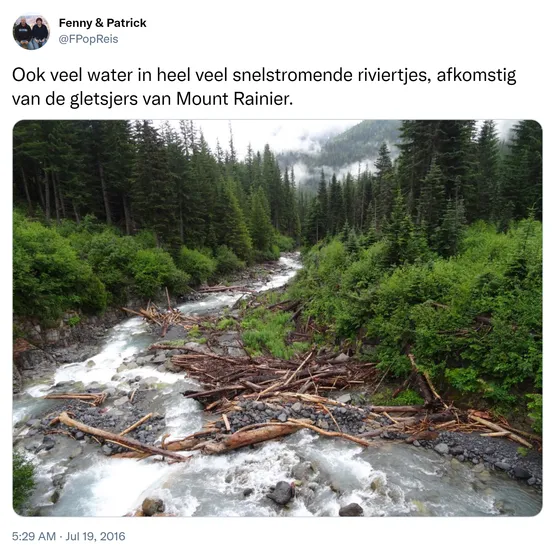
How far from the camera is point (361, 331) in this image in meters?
9.79

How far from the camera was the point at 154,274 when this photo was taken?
19078 mm

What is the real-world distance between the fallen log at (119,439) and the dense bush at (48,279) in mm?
5911

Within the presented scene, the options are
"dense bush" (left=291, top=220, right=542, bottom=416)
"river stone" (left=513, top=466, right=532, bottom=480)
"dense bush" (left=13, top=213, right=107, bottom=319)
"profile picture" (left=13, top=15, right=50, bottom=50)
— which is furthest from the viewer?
"dense bush" (left=13, top=213, right=107, bottom=319)

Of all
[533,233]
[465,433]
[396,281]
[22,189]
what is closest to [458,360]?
[465,433]

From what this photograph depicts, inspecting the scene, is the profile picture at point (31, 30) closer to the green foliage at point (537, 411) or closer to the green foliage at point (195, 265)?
the green foliage at point (537, 411)

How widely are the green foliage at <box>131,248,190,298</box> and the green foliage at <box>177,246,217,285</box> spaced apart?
1928mm

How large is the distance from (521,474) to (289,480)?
4017mm

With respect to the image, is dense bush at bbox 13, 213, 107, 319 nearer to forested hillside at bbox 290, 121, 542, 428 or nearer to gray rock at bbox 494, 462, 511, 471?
forested hillside at bbox 290, 121, 542, 428

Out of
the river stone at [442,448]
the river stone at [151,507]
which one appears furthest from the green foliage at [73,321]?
the river stone at [442,448]

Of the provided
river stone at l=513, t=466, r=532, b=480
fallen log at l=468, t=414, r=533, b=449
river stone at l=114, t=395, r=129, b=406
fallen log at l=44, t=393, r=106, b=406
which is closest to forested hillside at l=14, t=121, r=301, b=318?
fallen log at l=44, t=393, r=106, b=406

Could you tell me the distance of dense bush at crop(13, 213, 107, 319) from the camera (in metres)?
10.9

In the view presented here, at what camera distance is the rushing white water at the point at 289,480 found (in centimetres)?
482

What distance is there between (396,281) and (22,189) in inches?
1274

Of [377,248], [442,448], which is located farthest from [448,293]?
[377,248]
